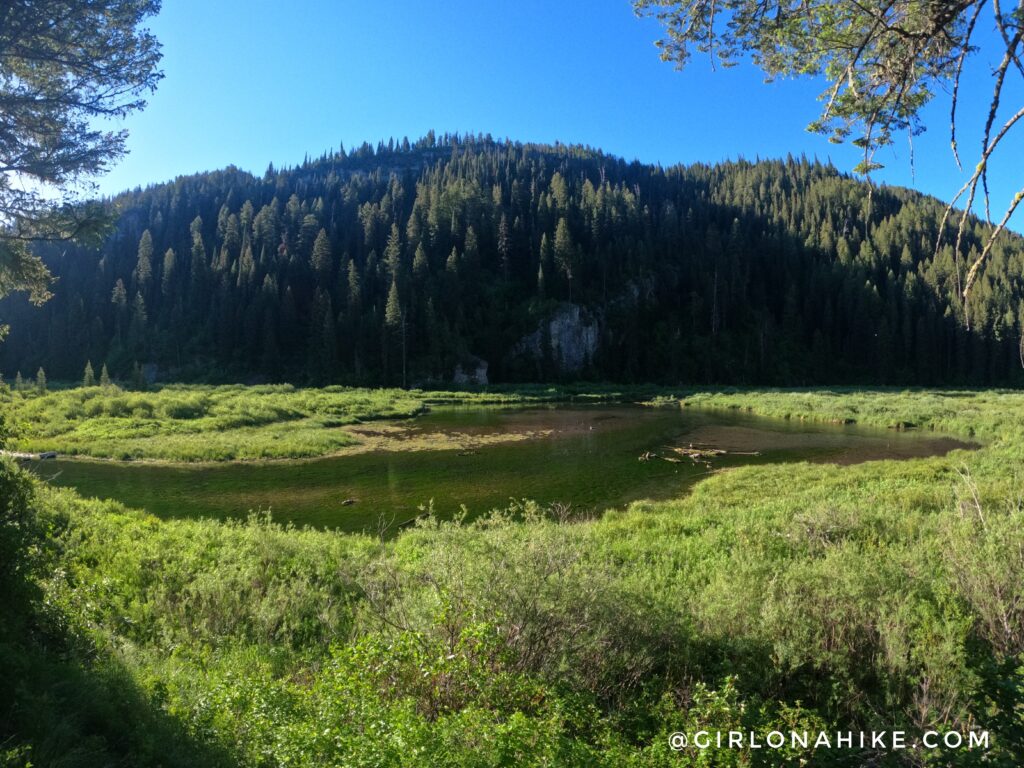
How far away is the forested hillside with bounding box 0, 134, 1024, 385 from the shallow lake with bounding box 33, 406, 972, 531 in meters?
51.6

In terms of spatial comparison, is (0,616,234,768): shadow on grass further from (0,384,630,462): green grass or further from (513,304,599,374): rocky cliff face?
(513,304,599,374): rocky cliff face

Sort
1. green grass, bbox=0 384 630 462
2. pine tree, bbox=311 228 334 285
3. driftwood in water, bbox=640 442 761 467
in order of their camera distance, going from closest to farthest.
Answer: driftwood in water, bbox=640 442 761 467, green grass, bbox=0 384 630 462, pine tree, bbox=311 228 334 285

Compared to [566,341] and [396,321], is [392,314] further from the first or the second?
[566,341]

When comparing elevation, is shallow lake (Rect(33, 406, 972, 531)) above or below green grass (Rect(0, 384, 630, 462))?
below

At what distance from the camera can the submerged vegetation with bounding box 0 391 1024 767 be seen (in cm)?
436

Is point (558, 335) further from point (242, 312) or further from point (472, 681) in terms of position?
point (472, 681)

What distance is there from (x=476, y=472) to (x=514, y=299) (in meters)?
81.8

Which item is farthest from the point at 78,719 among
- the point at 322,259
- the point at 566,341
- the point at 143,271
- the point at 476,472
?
the point at 143,271

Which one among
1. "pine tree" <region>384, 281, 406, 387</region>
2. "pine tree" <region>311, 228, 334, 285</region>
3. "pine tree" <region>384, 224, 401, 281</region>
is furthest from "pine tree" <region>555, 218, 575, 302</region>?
"pine tree" <region>311, 228, 334, 285</region>

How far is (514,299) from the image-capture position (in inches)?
4080

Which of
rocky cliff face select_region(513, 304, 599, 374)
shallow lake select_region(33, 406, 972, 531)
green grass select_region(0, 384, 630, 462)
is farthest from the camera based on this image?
rocky cliff face select_region(513, 304, 599, 374)

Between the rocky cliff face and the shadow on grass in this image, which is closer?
the shadow on grass

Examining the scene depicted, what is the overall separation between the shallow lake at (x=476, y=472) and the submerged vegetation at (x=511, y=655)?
20.2 ft

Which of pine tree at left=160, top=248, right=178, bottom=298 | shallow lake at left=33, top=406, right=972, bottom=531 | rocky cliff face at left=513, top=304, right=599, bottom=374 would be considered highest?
pine tree at left=160, top=248, right=178, bottom=298
